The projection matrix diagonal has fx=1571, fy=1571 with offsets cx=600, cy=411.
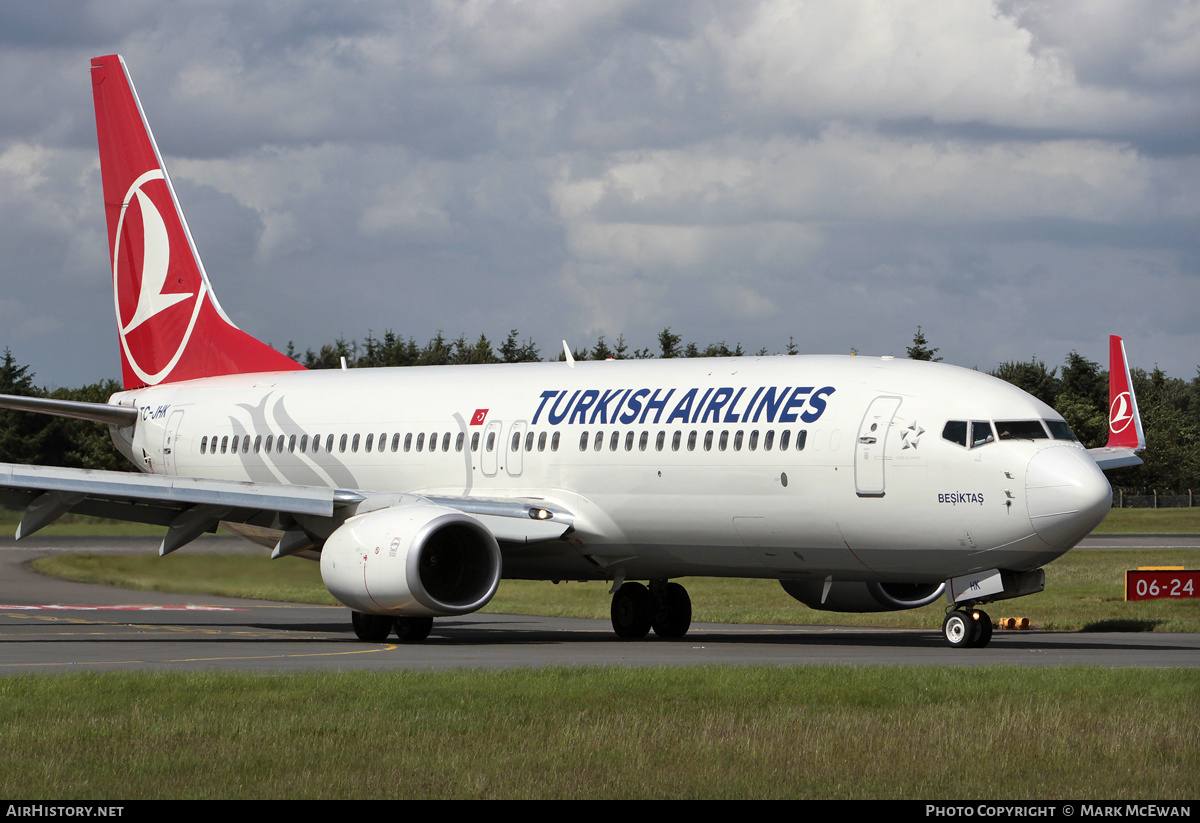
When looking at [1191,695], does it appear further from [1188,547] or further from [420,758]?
[1188,547]

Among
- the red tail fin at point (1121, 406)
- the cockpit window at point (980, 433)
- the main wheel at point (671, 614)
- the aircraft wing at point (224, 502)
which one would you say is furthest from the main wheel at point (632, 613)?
the red tail fin at point (1121, 406)

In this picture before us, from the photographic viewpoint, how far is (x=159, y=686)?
1591cm

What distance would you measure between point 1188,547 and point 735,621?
3105 centimetres

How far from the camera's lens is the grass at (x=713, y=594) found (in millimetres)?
26703

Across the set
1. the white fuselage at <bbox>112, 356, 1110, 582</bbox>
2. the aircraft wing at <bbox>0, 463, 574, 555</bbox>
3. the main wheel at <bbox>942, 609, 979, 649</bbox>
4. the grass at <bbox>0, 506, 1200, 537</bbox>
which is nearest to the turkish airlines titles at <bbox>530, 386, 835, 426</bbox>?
the white fuselage at <bbox>112, 356, 1110, 582</bbox>

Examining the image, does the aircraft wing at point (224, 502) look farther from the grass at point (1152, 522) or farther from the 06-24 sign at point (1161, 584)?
the grass at point (1152, 522)

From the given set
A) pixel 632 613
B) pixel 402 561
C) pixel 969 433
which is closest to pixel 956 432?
pixel 969 433

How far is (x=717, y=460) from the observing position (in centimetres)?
2256

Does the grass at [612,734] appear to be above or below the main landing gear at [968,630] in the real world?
below

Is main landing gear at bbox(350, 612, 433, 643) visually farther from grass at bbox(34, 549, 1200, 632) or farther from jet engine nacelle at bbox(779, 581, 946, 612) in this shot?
jet engine nacelle at bbox(779, 581, 946, 612)

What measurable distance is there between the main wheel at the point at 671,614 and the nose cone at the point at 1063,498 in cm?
751

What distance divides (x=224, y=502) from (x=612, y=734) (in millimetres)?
12180

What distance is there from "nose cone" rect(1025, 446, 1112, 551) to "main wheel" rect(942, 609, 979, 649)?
6.18 feet

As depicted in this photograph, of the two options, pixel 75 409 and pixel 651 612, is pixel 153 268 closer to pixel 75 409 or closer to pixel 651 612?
pixel 75 409
